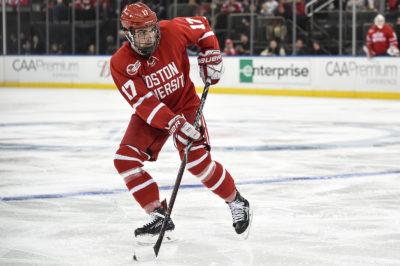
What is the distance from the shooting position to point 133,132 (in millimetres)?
4398

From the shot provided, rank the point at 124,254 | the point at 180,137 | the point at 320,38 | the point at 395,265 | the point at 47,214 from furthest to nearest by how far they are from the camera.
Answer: the point at 320,38, the point at 47,214, the point at 180,137, the point at 124,254, the point at 395,265

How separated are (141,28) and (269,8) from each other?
14593 mm

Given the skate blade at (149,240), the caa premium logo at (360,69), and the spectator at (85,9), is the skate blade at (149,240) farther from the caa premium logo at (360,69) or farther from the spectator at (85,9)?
the spectator at (85,9)

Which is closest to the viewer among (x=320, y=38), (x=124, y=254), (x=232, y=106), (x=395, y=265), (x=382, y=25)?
(x=395, y=265)

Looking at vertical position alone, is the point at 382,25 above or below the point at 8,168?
above

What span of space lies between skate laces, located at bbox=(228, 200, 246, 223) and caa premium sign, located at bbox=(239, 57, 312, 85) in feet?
42.3

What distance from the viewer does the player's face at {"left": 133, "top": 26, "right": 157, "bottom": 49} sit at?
4184 mm

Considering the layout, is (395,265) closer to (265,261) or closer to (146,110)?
(265,261)

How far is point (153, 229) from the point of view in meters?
4.32

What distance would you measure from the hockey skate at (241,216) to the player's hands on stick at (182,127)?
46 cm

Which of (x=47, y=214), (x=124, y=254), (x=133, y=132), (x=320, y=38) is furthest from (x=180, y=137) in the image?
(x=320, y=38)

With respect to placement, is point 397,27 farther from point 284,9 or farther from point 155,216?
point 155,216

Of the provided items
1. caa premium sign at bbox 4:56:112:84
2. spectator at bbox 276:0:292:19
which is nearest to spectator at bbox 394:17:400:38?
spectator at bbox 276:0:292:19

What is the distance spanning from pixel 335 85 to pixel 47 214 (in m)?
12.3
